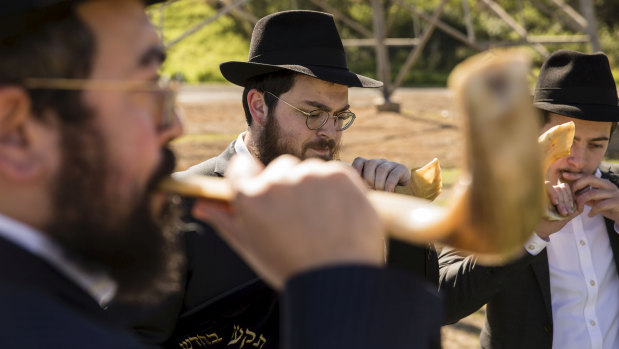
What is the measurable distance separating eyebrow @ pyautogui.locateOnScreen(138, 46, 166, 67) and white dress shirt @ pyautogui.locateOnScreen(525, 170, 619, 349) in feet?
7.67

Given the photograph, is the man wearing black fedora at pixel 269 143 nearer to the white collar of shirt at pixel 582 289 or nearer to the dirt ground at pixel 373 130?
the white collar of shirt at pixel 582 289

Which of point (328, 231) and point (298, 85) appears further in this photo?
point (298, 85)

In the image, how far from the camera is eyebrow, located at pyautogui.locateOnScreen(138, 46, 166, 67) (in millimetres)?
1433

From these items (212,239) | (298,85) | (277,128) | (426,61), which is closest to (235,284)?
(212,239)

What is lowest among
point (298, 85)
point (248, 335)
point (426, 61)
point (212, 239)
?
point (426, 61)

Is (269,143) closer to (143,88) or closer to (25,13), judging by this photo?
→ (143,88)

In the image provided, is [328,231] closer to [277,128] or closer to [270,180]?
[270,180]

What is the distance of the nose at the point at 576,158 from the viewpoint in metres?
3.21

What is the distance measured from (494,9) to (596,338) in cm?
1155

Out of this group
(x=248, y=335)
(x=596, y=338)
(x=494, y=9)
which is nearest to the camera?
(x=248, y=335)

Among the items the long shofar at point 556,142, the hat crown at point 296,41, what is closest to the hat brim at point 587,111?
the long shofar at point 556,142

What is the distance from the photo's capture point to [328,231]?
1.19m

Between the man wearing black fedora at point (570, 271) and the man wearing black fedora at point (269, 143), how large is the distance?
1.53 feet

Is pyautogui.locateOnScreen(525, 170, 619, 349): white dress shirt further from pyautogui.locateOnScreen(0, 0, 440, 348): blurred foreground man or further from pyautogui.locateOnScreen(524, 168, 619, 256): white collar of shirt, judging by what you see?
pyautogui.locateOnScreen(0, 0, 440, 348): blurred foreground man
